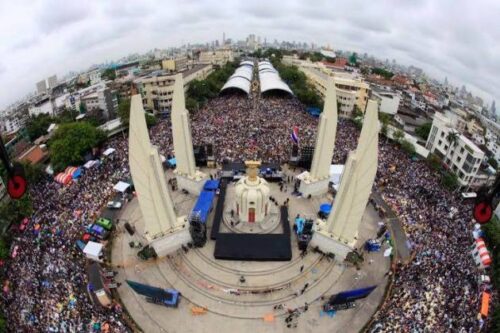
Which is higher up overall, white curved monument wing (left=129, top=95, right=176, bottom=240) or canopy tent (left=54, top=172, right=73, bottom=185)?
white curved monument wing (left=129, top=95, right=176, bottom=240)

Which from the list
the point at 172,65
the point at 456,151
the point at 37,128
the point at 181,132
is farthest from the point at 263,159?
the point at 172,65

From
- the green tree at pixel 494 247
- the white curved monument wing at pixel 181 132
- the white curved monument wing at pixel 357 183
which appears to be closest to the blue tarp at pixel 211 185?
the white curved monument wing at pixel 181 132

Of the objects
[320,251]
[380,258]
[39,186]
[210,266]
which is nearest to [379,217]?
[380,258]

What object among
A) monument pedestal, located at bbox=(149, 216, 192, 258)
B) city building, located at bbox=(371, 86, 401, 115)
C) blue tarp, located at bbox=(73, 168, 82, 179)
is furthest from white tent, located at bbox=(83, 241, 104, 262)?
city building, located at bbox=(371, 86, 401, 115)

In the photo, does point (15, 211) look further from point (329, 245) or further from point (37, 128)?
point (37, 128)

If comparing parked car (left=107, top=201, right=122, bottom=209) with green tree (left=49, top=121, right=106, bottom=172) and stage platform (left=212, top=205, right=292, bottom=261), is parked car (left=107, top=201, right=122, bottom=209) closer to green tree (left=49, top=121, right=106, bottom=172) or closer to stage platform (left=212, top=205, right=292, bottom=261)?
green tree (left=49, top=121, right=106, bottom=172)

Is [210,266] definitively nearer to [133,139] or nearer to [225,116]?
[133,139]
